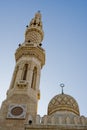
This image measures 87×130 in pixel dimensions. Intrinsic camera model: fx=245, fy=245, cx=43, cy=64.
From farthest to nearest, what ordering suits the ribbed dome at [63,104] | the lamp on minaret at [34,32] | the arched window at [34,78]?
the lamp on minaret at [34,32]
the ribbed dome at [63,104]
the arched window at [34,78]

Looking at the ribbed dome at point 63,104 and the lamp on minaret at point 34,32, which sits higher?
the lamp on minaret at point 34,32

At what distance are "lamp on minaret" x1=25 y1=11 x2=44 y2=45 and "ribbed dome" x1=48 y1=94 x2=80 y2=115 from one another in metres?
3.92

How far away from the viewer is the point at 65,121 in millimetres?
9938

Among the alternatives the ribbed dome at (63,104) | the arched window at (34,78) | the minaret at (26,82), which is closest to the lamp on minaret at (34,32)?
the minaret at (26,82)

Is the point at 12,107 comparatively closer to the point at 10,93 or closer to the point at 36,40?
the point at 10,93

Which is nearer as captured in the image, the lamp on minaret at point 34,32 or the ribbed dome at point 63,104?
the ribbed dome at point 63,104

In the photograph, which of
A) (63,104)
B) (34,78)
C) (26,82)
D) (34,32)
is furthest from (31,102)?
(34,32)

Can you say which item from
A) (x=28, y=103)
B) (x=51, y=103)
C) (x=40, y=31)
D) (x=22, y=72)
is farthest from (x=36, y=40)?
(x=28, y=103)

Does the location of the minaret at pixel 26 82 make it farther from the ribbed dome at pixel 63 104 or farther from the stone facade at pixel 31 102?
the ribbed dome at pixel 63 104

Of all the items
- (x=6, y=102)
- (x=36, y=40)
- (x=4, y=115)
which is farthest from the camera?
(x=36, y=40)

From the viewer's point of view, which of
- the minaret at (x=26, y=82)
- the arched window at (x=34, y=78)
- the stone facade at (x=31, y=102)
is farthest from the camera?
the arched window at (x=34, y=78)

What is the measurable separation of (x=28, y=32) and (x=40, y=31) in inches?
32.1

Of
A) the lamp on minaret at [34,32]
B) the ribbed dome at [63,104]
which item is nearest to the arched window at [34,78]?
the ribbed dome at [63,104]

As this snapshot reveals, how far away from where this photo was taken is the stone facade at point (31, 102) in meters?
9.80
